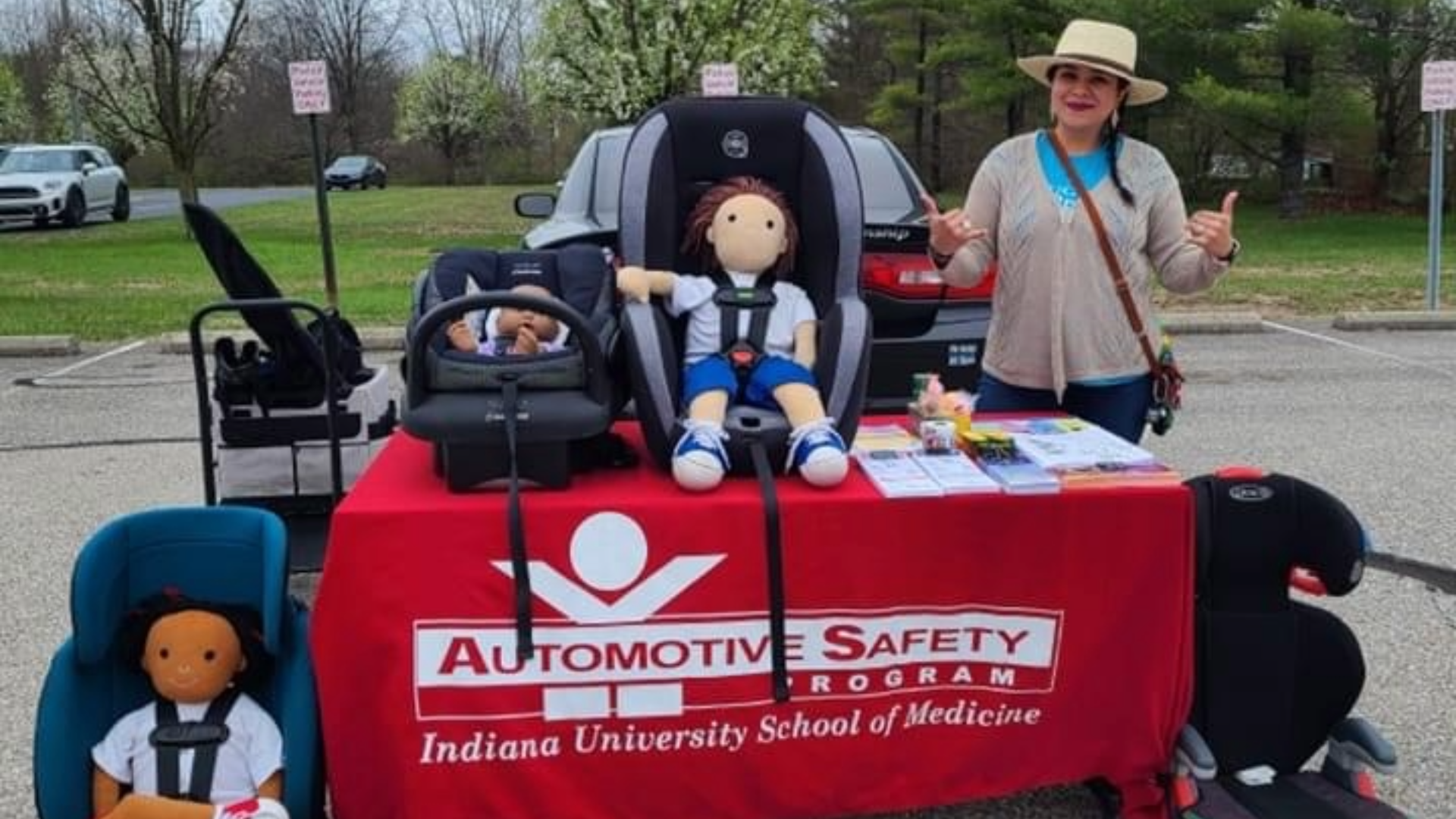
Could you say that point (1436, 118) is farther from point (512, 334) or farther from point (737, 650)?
point (737, 650)

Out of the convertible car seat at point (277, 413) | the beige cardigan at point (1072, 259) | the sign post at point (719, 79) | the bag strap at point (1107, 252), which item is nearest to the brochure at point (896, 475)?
the beige cardigan at point (1072, 259)

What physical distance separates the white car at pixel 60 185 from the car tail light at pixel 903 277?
20.3 meters

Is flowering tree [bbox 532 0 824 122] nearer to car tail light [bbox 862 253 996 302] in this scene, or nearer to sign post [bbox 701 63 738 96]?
sign post [bbox 701 63 738 96]

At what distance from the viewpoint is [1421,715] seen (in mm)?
3486

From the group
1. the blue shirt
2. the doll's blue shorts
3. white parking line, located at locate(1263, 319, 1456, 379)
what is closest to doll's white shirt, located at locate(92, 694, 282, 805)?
the doll's blue shorts

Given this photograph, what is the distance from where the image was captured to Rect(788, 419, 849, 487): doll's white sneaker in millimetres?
2713

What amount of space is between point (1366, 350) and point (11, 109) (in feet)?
150

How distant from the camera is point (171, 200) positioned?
34.3m

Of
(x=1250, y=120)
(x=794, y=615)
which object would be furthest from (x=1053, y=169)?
(x=1250, y=120)

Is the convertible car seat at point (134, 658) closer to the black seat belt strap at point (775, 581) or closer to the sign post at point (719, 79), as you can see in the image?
the black seat belt strap at point (775, 581)

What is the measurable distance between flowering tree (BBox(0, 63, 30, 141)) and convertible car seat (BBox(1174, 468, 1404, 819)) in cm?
4868

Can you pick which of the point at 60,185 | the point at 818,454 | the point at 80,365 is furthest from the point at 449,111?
the point at 818,454

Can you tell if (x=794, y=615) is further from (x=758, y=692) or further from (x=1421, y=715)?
(x=1421, y=715)

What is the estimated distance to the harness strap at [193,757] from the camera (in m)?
2.56
